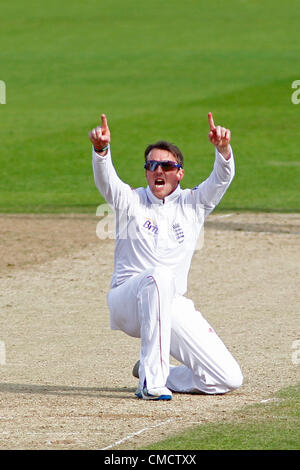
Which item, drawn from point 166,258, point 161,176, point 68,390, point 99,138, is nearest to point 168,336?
point 166,258

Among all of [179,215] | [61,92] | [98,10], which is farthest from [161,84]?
[179,215]

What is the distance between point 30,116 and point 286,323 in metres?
19.9

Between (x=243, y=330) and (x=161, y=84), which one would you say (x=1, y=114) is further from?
(x=243, y=330)

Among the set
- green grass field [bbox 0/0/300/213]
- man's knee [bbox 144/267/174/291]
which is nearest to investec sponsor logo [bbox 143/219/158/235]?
man's knee [bbox 144/267/174/291]

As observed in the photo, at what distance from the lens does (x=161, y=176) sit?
7.48 m

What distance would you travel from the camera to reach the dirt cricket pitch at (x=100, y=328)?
6.66 metres

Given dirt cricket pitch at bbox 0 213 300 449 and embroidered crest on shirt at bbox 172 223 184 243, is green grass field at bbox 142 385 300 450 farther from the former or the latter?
embroidered crest on shirt at bbox 172 223 184 243

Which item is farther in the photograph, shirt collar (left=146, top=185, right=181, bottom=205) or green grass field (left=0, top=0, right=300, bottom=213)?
green grass field (left=0, top=0, right=300, bottom=213)

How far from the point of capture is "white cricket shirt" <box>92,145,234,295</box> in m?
7.43

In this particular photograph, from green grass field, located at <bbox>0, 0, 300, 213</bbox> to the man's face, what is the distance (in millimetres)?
10319

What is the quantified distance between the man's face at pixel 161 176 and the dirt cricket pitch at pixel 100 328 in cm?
144

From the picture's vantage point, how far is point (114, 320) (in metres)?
7.52

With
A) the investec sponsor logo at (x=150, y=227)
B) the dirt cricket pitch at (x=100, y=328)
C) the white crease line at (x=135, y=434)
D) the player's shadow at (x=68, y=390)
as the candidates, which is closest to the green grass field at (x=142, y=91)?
the dirt cricket pitch at (x=100, y=328)

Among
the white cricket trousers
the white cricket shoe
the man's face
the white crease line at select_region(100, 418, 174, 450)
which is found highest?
the man's face
